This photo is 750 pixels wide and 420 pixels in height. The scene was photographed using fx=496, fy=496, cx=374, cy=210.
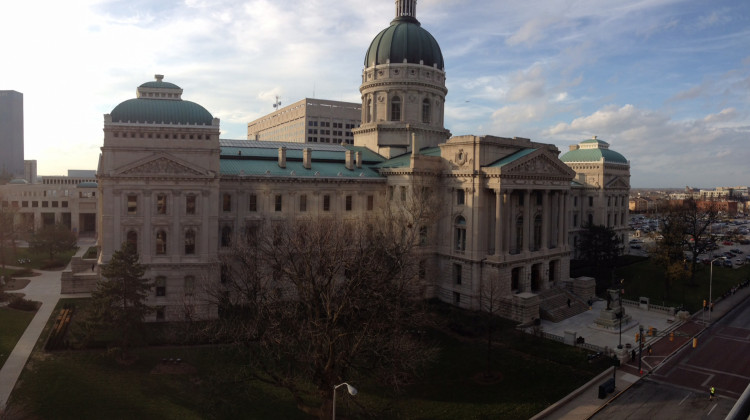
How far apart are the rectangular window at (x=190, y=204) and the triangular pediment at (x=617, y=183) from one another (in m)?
76.9

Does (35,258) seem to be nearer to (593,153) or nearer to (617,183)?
(593,153)

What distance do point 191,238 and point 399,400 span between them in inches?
1191

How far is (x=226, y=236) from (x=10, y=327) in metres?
22.7

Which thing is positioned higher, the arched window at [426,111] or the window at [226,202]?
the arched window at [426,111]

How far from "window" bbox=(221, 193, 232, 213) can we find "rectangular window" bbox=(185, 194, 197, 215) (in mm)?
4943

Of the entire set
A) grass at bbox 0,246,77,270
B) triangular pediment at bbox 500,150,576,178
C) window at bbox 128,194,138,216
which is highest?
triangular pediment at bbox 500,150,576,178

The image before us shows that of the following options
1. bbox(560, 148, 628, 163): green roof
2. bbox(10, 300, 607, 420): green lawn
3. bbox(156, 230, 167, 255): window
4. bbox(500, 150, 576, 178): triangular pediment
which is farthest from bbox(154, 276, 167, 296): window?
bbox(560, 148, 628, 163): green roof

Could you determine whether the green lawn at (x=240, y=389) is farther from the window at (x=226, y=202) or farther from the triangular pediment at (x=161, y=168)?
the window at (x=226, y=202)

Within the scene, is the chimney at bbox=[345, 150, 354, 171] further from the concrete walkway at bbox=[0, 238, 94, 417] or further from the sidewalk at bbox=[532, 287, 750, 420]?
the concrete walkway at bbox=[0, 238, 94, 417]

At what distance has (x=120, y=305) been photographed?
44.0m

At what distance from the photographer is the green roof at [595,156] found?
97.1 meters

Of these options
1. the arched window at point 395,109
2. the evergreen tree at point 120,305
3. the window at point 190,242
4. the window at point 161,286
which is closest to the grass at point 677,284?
the arched window at point 395,109

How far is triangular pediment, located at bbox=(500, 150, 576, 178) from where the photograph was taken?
59.8 metres

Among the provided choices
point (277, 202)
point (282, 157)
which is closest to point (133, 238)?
point (277, 202)
